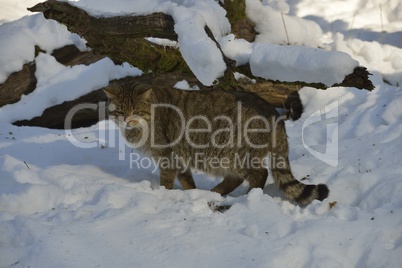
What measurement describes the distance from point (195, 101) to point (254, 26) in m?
3.35

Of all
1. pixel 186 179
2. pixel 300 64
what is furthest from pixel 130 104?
pixel 300 64

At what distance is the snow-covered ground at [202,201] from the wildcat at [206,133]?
12.1 inches

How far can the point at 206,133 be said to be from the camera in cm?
524

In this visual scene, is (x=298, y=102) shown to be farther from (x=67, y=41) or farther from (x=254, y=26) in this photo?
(x=67, y=41)

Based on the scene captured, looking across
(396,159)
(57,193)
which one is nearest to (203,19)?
(57,193)

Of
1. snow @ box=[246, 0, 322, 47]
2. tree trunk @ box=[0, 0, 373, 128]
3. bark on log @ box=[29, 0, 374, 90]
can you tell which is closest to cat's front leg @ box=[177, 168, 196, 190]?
tree trunk @ box=[0, 0, 373, 128]

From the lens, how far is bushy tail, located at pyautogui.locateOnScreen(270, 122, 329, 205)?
15.2 feet

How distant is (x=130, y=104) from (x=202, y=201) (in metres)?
1.38

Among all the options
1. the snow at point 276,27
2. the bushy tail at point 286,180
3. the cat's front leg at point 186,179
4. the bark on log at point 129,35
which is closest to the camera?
the bark on log at point 129,35

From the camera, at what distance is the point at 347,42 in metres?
8.95

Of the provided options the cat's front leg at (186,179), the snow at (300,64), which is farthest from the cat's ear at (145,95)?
the snow at (300,64)

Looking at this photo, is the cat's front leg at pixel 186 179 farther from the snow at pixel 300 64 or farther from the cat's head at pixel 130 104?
the snow at pixel 300 64

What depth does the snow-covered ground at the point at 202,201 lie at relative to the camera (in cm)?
363

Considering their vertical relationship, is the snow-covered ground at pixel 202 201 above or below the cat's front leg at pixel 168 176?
above
